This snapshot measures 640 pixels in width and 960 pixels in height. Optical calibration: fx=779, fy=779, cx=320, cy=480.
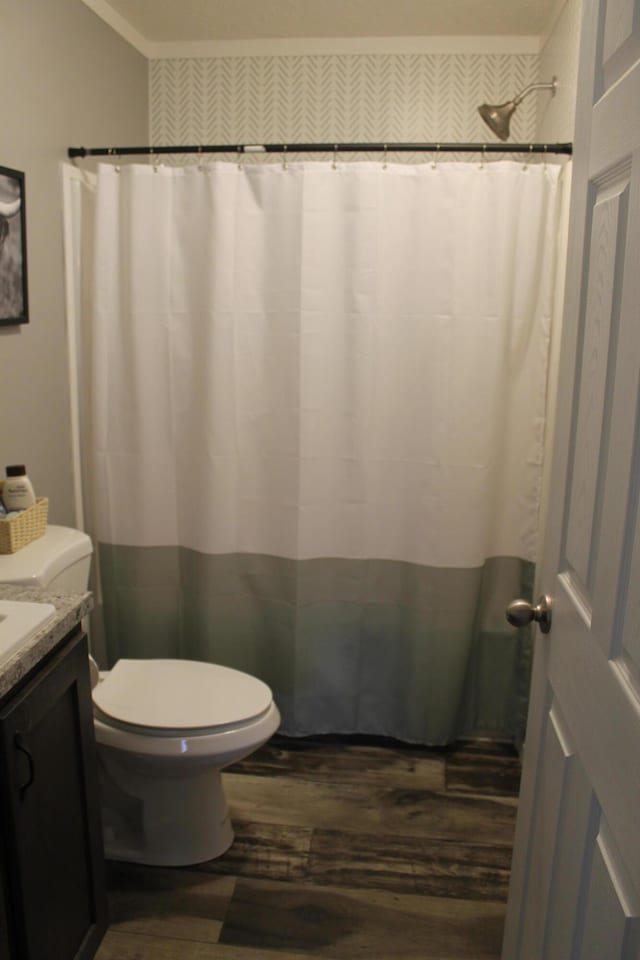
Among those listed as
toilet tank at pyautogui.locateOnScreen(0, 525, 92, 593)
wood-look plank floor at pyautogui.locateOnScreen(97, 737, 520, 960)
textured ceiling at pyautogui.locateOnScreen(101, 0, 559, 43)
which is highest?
textured ceiling at pyautogui.locateOnScreen(101, 0, 559, 43)

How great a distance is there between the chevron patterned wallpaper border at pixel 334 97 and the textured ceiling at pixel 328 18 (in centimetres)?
9

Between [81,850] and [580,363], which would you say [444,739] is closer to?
[81,850]

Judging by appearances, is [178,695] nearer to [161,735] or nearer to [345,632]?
[161,735]

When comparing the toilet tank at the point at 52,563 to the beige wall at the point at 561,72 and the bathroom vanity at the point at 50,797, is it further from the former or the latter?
the beige wall at the point at 561,72

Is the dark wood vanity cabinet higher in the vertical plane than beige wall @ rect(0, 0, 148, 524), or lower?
lower

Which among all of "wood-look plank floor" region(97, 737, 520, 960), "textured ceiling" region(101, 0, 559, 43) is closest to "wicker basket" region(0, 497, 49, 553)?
"wood-look plank floor" region(97, 737, 520, 960)

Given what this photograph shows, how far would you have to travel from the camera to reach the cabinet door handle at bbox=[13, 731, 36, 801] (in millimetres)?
1247

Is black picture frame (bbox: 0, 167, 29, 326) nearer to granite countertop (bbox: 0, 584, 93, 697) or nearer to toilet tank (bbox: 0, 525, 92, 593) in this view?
toilet tank (bbox: 0, 525, 92, 593)

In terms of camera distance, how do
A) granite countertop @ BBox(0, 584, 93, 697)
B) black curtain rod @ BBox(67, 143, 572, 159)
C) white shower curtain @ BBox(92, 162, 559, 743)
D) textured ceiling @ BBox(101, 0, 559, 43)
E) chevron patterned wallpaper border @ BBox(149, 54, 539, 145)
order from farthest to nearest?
chevron patterned wallpaper border @ BBox(149, 54, 539, 145) → textured ceiling @ BBox(101, 0, 559, 43) → white shower curtain @ BBox(92, 162, 559, 743) → black curtain rod @ BBox(67, 143, 572, 159) → granite countertop @ BBox(0, 584, 93, 697)

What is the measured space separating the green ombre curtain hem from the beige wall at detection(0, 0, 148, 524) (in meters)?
0.44

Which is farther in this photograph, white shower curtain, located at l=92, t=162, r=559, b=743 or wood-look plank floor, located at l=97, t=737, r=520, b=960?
white shower curtain, located at l=92, t=162, r=559, b=743

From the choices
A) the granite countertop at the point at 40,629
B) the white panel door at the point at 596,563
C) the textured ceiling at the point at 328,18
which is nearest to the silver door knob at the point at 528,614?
the white panel door at the point at 596,563

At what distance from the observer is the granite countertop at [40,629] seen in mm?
1227

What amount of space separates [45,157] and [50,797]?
1.70m
